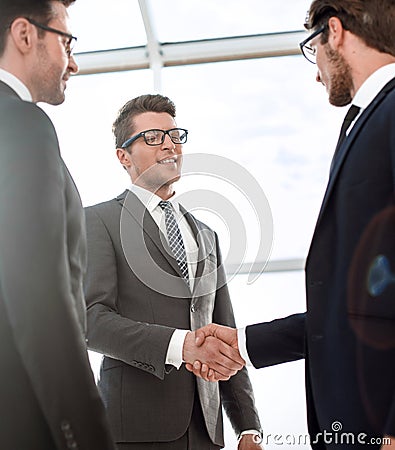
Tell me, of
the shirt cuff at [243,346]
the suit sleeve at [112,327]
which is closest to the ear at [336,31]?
the shirt cuff at [243,346]

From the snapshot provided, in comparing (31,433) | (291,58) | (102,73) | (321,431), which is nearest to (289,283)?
(291,58)

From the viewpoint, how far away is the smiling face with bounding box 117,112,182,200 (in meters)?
2.89

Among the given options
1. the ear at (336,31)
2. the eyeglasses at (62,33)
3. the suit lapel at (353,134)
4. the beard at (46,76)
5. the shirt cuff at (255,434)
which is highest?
the ear at (336,31)

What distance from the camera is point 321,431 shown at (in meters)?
1.81

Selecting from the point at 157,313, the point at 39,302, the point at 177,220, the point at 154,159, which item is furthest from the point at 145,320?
the point at 39,302

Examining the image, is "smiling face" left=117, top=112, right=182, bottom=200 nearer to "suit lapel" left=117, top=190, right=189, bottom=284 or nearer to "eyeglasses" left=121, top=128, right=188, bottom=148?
"eyeglasses" left=121, top=128, right=188, bottom=148

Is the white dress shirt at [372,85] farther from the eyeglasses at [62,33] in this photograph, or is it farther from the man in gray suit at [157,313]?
the man in gray suit at [157,313]

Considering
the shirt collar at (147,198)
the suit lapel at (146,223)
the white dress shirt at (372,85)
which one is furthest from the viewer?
the shirt collar at (147,198)

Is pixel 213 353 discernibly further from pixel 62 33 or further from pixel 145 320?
pixel 62 33

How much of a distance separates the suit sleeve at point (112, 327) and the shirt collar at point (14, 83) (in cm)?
86

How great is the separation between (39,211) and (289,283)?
115 inches

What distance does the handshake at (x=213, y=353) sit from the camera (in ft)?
8.09

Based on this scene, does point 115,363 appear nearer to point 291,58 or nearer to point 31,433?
point 31,433

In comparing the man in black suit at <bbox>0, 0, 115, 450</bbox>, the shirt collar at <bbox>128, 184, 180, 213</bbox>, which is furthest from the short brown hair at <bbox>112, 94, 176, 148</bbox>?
the man in black suit at <bbox>0, 0, 115, 450</bbox>
